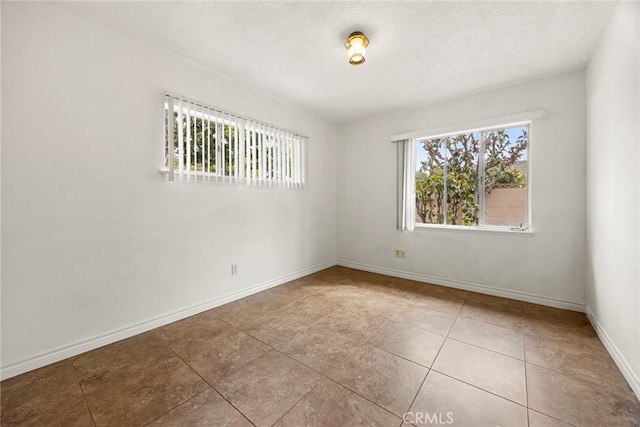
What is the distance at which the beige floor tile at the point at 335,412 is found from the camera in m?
1.32

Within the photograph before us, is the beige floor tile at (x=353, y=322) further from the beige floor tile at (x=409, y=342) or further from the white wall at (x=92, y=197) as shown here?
the white wall at (x=92, y=197)

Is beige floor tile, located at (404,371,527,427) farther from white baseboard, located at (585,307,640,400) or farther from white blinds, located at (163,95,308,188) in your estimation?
white blinds, located at (163,95,308,188)

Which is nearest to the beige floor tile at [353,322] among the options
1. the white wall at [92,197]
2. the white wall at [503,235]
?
the white wall at [92,197]

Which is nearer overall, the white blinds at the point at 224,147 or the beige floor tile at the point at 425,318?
the beige floor tile at the point at 425,318

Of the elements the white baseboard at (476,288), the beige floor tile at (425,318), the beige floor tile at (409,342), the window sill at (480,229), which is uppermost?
the window sill at (480,229)

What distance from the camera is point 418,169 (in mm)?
3848

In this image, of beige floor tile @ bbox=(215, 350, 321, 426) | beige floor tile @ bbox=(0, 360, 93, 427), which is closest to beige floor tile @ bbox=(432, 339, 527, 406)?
beige floor tile @ bbox=(215, 350, 321, 426)

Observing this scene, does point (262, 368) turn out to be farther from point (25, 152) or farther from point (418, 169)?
point (418, 169)

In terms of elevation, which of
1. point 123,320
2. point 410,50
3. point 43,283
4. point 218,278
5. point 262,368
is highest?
point 410,50

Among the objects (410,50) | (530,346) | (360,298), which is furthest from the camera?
(360,298)

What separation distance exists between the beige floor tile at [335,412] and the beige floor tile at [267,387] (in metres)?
0.06

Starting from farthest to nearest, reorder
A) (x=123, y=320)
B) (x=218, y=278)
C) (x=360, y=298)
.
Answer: (x=360, y=298)
(x=218, y=278)
(x=123, y=320)

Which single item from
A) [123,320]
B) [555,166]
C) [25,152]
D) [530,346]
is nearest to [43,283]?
[123,320]

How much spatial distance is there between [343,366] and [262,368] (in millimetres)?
568
